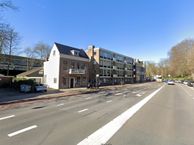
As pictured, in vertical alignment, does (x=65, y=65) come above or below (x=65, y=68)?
above

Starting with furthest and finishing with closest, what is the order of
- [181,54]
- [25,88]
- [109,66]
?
[181,54], [109,66], [25,88]

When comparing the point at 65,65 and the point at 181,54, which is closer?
the point at 65,65

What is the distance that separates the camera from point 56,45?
3656 centimetres

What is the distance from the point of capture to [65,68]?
120 ft

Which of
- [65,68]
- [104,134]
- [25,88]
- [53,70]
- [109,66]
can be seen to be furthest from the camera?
[109,66]

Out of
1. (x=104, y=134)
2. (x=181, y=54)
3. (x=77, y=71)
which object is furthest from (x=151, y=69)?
(x=104, y=134)

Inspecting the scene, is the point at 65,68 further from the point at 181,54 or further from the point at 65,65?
the point at 181,54

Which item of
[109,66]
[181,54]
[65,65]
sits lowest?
Answer: [65,65]

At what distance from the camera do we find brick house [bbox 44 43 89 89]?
35.5 m

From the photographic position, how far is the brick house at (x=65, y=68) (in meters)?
35.5

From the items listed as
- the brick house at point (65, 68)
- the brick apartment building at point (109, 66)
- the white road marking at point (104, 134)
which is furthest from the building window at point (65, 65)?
the white road marking at point (104, 134)

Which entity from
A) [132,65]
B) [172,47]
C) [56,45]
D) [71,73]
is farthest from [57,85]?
[172,47]

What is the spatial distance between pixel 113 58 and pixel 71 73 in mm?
28102

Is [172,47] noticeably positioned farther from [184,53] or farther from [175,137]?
[175,137]
